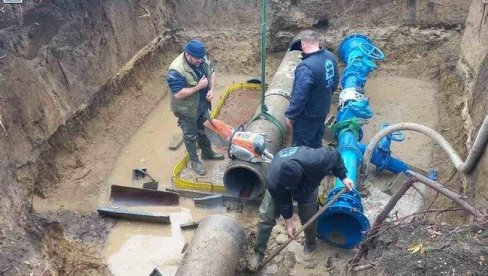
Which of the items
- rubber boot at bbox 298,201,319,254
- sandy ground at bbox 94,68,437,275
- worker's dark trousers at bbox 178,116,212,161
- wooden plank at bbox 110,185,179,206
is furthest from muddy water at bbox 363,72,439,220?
wooden plank at bbox 110,185,179,206

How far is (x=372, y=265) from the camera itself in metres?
3.21

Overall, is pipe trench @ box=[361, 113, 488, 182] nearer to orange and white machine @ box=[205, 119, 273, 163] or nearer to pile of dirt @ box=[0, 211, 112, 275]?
orange and white machine @ box=[205, 119, 273, 163]

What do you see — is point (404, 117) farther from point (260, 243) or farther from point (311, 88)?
point (260, 243)

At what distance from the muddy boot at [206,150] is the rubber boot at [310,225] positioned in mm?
2151

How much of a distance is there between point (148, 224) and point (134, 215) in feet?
0.70

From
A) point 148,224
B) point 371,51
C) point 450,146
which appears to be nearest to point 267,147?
point 148,224

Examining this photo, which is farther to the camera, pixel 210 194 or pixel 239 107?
pixel 239 107

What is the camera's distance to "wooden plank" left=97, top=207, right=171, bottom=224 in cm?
588

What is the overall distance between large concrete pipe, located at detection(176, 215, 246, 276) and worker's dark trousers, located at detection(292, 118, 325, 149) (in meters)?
1.54

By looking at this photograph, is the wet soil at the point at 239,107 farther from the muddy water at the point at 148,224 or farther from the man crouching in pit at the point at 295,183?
the man crouching in pit at the point at 295,183

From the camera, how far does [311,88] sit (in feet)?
18.0

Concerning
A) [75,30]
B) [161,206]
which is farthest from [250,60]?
[161,206]

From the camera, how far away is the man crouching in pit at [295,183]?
440 cm

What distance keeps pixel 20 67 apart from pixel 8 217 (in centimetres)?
227
